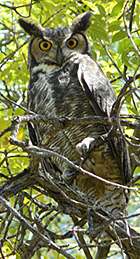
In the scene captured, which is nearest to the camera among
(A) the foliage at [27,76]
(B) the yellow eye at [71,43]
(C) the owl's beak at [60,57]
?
(A) the foliage at [27,76]

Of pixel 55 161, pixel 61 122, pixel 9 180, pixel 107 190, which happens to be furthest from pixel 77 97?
pixel 61 122

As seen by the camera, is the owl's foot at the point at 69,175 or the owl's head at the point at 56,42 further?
the owl's head at the point at 56,42

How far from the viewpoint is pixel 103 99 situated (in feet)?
7.48

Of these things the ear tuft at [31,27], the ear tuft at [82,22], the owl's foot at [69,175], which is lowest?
the owl's foot at [69,175]

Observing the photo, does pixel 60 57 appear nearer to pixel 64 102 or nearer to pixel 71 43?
pixel 71 43

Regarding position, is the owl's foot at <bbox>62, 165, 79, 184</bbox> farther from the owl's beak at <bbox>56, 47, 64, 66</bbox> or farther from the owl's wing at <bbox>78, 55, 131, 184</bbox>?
the owl's beak at <bbox>56, 47, 64, 66</bbox>

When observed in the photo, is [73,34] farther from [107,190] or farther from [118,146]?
[107,190]

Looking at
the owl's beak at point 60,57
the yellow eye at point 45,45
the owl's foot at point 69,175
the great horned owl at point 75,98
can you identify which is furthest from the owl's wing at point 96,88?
the owl's foot at point 69,175

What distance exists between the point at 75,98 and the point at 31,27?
73 centimetres

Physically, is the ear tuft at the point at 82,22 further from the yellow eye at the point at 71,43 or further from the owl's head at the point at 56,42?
the yellow eye at the point at 71,43

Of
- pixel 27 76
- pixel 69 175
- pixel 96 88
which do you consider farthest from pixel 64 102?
pixel 27 76

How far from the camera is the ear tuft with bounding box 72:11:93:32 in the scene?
2598 millimetres

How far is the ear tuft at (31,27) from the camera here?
2623 millimetres

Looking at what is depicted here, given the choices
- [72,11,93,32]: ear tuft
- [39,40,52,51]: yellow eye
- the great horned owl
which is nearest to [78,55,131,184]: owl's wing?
the great horned owl
